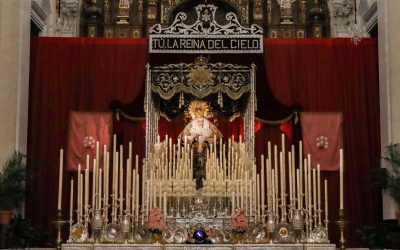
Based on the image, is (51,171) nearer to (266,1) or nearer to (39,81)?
(39,81)

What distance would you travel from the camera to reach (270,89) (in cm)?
1080

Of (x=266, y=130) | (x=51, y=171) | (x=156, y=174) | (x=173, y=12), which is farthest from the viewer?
(x=173, y=12)

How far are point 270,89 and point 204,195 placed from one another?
2027 mm

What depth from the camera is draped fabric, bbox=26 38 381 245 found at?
10766 millimetres

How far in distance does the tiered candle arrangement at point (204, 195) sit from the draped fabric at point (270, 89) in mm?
810

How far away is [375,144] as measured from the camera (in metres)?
10.8

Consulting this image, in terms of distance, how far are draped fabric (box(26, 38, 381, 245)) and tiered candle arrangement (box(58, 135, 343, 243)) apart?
2.66 feet

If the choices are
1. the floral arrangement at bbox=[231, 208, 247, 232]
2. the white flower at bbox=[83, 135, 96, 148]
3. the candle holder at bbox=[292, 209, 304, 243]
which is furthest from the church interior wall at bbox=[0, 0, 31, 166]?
the candle holder at bbox=[292, 209, 304, 243]

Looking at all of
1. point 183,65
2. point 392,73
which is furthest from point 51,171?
point 392,73

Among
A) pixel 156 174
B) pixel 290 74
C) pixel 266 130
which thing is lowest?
pixel 156 174

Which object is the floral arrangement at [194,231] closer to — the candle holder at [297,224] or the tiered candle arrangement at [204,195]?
the tiered candle arrangement at [204,195]

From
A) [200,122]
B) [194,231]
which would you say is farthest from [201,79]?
[194,231]

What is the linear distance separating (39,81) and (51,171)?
1.30 m

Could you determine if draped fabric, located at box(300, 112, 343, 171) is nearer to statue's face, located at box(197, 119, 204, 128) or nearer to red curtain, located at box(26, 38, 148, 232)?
statue's face, located at box(197, 119, 204, 128)
